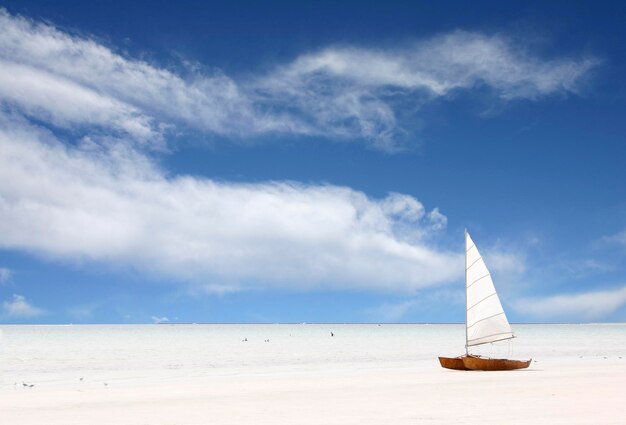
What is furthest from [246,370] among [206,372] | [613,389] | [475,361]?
[613,389]

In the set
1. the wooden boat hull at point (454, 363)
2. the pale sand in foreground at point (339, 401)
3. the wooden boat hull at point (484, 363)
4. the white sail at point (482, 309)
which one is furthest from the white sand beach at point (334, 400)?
the white sail at point (482, 309)

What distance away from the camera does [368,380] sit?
33.2m

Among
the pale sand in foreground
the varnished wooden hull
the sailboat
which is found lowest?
the pale sand in foreground

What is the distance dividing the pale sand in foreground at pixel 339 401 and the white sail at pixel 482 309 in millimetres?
3947

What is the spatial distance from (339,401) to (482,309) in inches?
687

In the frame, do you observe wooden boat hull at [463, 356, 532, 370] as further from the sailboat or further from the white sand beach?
the white sand beach

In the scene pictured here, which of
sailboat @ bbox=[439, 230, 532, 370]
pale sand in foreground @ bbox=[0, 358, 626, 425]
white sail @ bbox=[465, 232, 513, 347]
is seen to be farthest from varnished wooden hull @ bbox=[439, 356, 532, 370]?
pale sand in foreground @ bbox=[0, 358, 626, 425]

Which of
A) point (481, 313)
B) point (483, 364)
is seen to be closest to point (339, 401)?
point (483, 364)

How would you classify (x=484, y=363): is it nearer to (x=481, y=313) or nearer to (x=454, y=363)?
(x=454, y=363)

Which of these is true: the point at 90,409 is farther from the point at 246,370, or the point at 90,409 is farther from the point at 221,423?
the point at 246,370

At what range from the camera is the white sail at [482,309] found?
37344 millimetres

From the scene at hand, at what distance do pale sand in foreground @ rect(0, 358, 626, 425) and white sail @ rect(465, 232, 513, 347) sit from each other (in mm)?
3947

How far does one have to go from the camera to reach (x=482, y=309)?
37.4m

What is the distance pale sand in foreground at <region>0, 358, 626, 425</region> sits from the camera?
18.3 metres
